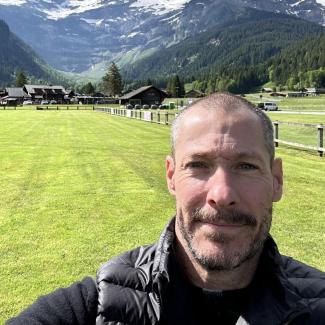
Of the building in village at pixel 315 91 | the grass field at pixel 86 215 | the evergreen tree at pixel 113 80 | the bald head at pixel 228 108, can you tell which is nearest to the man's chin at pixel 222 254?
the bald head at pixel 228 108

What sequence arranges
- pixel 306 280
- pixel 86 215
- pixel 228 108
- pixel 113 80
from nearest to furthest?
pixel 228 108
pixel 306 280
pixel 86 215
pixel 113 80

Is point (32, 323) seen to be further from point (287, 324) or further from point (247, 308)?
point (287, 324)

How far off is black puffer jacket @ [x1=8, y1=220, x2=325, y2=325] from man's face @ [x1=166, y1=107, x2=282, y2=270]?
160 mm

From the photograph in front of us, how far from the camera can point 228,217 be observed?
2.32 metres

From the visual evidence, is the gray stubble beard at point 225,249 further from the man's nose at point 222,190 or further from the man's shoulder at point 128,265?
the man's shoulder at point 128,265

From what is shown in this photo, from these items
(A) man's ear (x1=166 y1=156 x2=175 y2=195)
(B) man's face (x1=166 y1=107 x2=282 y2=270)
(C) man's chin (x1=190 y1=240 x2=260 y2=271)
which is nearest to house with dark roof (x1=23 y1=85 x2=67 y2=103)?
(A) man's ear (x1=166 y1=156 x2=175 y2=195)

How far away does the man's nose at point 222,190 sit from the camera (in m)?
2.31

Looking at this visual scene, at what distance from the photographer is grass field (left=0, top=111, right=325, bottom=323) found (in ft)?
20.6

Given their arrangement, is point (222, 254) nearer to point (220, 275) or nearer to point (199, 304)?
point (220, 275)

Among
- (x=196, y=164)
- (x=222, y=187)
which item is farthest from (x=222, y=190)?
(x=196, y=164)

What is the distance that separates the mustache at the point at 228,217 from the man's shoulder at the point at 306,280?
0.55 m

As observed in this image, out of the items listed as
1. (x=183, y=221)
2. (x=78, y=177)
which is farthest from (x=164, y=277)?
(x=78, y=177)

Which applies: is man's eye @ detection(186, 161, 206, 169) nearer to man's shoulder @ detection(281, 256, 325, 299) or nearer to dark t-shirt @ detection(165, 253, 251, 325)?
dark t-shirt @ detection(165, 253, 251, 325)

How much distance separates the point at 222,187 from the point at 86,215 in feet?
22.8
